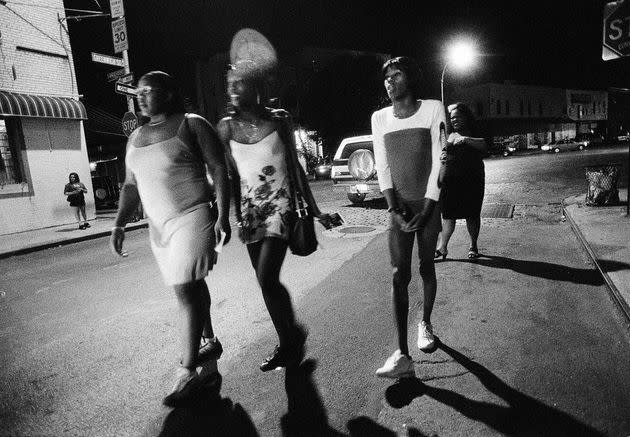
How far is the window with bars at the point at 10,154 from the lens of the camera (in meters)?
12.8

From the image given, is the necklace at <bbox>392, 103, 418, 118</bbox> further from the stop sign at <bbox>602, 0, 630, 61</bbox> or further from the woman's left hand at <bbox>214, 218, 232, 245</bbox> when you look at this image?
the stop sign at <bbox>602, 0, 630, 61</bbox>

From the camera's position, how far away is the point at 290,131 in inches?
120

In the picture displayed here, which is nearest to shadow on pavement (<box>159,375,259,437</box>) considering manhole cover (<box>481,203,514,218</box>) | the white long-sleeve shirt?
the white long-sleeve shirt

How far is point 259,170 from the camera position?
2926 mm

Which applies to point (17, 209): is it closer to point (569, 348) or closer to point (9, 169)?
point (9, 169)

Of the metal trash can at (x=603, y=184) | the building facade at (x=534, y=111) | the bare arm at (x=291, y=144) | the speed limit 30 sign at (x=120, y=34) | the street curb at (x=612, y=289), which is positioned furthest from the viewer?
the building facade at (x=534, y=111)

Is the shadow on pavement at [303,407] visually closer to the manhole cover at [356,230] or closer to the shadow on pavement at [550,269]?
the shadow on pavement at [550,269]

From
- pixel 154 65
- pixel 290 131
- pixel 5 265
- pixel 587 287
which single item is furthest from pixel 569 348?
pixel 154 65

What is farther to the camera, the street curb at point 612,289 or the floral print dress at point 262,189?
the street curb at point 612,289

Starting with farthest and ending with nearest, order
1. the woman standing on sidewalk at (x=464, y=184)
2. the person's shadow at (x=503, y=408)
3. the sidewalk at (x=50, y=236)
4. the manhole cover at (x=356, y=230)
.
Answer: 1. the sidewalk at (x=50, y=236)
2. the manhole cover at (x=356, y=230)
3. the woman standing on sidewalk at (x=464, y=184)
4. the person's shadow at (x=503, y=408)

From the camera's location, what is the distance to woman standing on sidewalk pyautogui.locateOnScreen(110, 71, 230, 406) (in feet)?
8.93

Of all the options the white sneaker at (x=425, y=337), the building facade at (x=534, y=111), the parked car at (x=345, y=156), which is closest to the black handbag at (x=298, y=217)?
the white sneaker at (x=425, y=337)

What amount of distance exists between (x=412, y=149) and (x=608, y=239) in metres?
4.41

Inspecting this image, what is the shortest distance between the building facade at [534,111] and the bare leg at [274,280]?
5291 centimetres
